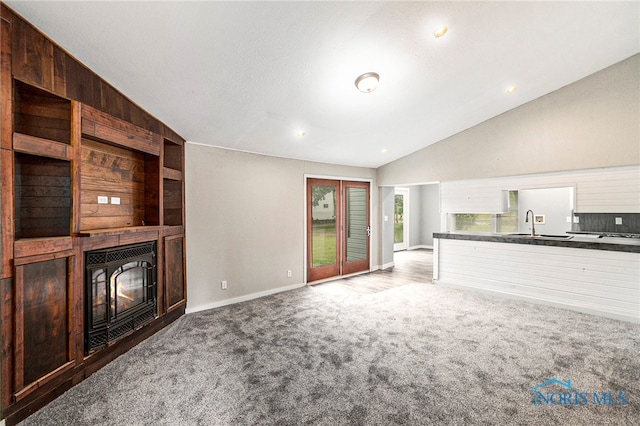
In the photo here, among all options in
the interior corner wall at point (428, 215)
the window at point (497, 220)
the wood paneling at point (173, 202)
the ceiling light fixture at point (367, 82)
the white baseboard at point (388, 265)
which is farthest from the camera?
the interior corner wall at point (428, 215)

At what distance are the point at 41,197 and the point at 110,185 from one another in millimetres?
738

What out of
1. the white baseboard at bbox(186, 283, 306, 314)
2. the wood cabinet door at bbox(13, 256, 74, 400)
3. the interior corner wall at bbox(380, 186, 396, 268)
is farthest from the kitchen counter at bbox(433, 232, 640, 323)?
the wood cabinet door at bbox(13, 256, 74, 400)

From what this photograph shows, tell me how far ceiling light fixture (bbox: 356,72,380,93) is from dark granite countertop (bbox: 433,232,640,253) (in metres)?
3.37

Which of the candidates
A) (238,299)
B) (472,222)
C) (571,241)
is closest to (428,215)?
(472,222)

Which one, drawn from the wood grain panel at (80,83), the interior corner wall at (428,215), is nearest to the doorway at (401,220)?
the interior corner wall at (428,215)

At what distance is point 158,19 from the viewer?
66.7 inches

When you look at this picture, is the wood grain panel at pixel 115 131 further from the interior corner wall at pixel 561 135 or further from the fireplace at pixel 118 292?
the interior corner wall at pixel 561 135

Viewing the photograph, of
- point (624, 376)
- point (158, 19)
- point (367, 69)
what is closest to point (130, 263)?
point (158, 19)

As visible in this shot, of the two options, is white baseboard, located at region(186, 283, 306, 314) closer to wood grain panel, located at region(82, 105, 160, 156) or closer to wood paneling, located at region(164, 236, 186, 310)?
wood paneling, located at region(164, 236, 186, 310)

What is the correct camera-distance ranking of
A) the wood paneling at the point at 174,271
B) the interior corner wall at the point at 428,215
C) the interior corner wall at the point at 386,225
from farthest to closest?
the interior corner wall at the point at 428,215
the interior corner wall at the point at 386,225
the wood paneling at the point at 174,271

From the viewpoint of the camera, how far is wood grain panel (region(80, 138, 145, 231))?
2459 mm

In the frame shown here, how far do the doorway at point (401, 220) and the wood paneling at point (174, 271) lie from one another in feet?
23.5

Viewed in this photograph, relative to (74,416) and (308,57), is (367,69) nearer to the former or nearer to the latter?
(308,57)

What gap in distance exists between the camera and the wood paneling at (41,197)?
1.91 meters
